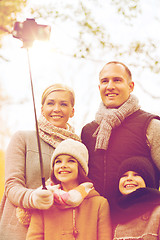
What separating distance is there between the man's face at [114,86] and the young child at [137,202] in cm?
68

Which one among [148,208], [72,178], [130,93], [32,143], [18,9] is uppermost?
[18,9]

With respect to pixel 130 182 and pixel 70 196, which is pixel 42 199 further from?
pixel 130 182

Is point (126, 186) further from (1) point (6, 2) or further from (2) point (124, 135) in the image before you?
(1) point (6, 2)

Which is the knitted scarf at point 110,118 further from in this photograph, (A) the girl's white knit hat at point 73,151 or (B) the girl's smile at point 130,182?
(B) the girl's smile at point 130,182

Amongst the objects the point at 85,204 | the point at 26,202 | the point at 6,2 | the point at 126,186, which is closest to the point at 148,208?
the point at 126,186

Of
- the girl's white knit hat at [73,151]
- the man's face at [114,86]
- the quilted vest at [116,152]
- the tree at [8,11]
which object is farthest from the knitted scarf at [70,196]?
the tree at [8,11]

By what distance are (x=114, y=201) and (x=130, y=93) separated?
118 cm

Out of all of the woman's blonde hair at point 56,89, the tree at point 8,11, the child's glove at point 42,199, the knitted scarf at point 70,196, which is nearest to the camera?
the child's glove at point 42,199

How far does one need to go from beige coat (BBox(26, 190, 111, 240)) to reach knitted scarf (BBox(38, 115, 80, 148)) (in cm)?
67

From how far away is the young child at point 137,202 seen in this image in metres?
3.27

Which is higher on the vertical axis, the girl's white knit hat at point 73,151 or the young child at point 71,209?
the girl's white knit hat at point 73,151

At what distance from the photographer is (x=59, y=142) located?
149 inches

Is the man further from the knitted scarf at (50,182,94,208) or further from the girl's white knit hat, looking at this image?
the knitted scarf at (50,182,94,208)

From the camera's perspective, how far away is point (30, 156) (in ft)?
12.1
